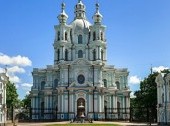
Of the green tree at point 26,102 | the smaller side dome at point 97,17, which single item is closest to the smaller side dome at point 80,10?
the smaller side dome at point 97,17

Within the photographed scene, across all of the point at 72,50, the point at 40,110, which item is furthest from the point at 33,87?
the point at 72,50

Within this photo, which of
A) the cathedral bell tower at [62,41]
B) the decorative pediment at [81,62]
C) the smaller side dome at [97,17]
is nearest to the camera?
the decorative pediment at [81,62]

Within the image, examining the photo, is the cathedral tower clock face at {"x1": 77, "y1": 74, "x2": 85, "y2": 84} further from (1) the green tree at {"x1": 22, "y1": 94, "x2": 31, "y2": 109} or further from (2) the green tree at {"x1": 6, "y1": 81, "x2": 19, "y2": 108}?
(1) the green tree at {"x1": 22, "y1": 94, "x2": 31, "y2": 109}

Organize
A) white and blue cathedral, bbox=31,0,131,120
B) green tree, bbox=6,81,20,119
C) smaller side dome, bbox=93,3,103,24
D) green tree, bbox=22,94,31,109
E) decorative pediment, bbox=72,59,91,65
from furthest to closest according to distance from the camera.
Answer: green tree, bbox=22,94,31,109
smaller side dome, bbox=93,3,103,24
green tree, bbox=6,81,20,119
decorative pediment, bbox=72,59,91,65
white and blue cathedral, bbox=31,0,131,120

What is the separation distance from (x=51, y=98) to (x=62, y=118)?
7.75 m

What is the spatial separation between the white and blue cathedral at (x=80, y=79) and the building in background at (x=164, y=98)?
2335 centimetres

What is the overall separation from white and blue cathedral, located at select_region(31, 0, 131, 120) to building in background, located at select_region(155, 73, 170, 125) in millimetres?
23353

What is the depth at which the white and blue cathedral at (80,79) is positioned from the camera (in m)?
A: 88.4

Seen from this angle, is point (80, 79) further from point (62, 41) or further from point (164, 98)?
point (164, 98)

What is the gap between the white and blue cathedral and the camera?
290ft

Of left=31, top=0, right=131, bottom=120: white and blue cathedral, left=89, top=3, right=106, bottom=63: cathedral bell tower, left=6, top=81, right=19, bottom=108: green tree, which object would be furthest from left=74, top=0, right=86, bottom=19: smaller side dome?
left=6, top=81, right=19, bottom=108: green tree

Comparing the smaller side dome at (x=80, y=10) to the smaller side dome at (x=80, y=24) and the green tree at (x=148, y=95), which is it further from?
the green tree at (x=148, y=95)

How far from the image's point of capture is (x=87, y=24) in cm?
10150

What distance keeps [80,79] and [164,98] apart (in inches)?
1200
